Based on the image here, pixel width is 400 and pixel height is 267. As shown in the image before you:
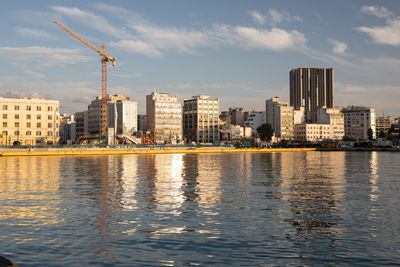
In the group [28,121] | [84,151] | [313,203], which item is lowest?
[313,203]

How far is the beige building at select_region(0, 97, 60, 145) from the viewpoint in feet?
614

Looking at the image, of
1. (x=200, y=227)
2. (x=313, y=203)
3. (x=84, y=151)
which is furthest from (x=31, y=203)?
(x=84, y=151)

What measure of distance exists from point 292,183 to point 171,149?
143 meters

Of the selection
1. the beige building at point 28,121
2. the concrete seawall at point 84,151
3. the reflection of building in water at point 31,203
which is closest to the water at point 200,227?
the reflection of building in water at point 31,203

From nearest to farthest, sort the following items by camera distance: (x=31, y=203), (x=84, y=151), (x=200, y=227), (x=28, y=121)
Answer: (x=200, y=227) < (x=31, y=203) < (x=84, y=151) < (x=28, y=121)

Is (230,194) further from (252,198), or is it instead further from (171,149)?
(171,149)

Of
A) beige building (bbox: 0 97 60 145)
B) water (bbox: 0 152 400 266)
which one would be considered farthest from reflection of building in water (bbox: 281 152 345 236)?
beige building (bbox: 0 97 60 145)

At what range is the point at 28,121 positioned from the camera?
626ft

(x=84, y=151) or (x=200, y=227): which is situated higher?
(x=84, y=151)

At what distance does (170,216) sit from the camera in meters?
25.8

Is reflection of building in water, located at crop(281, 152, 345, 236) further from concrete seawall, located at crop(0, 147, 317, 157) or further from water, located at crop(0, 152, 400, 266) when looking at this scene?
concrete seawall, located at crop(0, 147, 317, 157)

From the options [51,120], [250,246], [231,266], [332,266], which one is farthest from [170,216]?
[51,120]

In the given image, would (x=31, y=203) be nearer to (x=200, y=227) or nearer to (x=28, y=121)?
(x=200, y=227)

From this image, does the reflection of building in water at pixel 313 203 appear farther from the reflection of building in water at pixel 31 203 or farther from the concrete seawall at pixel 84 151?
the concrete seawall at pixel 84 151
